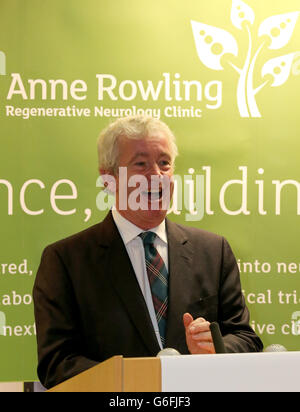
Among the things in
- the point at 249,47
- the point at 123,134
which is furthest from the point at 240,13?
the point at 123,134

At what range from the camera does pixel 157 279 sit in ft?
9.31

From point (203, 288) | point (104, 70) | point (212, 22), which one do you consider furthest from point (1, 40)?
point (203, 288)

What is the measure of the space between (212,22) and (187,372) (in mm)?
2606

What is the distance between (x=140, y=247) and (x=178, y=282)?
0.75ft

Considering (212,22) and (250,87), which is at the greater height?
(212,22)

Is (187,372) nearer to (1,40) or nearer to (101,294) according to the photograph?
(101,294)

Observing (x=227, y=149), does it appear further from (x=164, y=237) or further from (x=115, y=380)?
(x=115, y=380)

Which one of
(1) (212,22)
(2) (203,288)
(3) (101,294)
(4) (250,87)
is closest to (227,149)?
(4) (250,87)

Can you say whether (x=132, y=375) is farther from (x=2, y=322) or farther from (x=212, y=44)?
(x=212, y=44)
